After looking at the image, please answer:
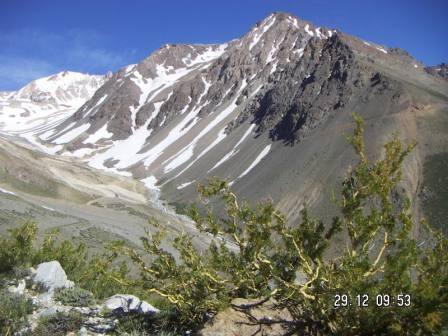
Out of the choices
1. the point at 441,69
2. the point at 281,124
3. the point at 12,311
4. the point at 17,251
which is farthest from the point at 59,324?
the point at 441,69

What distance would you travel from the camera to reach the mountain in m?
73.5

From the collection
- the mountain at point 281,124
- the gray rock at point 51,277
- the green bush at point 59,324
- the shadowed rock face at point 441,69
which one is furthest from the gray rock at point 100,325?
the shadowed rock face at point 441,69

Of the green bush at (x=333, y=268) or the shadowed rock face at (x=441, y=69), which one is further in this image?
the shadowed rock face at (x=441, y=69)

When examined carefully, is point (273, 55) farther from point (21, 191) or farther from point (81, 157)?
point (21, 191)

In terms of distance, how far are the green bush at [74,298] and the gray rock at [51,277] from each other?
615 millimetres

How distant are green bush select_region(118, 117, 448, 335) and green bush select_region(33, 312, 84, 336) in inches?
65.0

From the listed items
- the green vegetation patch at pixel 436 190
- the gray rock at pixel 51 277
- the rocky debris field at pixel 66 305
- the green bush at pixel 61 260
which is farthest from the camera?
the green vegetation patch at pixel 436 190

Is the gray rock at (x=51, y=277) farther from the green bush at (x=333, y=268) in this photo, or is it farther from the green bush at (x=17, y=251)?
the green bush at (x=333, y=268)

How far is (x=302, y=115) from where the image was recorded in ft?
330

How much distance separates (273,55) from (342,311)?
18073cm

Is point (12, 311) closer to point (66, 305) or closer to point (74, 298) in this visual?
point (66, 305)

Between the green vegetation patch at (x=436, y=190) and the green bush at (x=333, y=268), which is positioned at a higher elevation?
the green vegetation patch at (x=436, y=190)

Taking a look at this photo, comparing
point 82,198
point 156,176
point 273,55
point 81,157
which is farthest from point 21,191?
point 273,55

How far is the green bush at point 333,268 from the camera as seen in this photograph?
6.41 m
